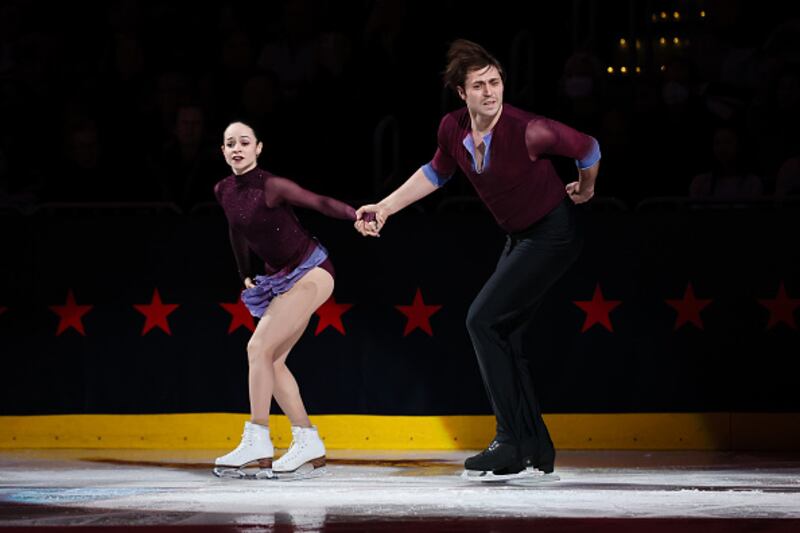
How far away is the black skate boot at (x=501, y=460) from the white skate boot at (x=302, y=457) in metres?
1.04

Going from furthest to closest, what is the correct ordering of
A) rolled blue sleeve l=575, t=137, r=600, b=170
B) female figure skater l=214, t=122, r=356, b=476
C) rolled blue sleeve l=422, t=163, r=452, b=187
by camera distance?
female figure skater l=214, t=122, r=356, b=476 → rolled blue sleeve l=422, t=163, r=452, b=187 → rolled blue sleeve l=575, t=137, r=600, b=170

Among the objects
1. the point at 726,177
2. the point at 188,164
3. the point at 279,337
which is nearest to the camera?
the point at 279,337

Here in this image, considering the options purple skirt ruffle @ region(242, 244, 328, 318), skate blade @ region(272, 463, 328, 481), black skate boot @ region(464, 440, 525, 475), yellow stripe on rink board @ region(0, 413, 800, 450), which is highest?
purple skirt ruffle @ region(242, 244, 328, 318)

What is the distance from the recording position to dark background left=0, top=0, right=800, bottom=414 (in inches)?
405

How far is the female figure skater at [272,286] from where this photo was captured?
876cm

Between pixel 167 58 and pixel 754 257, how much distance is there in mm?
5040

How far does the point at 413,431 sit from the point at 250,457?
6.47ft

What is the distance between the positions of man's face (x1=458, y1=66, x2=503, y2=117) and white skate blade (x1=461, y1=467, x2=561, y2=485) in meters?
1.68

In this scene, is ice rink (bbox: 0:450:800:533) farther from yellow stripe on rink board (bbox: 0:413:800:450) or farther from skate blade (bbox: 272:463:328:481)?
yellow stripe on rink board (bbox: 0:413:800:450)

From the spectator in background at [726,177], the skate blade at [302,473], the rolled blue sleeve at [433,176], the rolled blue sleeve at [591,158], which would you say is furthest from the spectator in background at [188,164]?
the rolled blue sleeve at [591,158]

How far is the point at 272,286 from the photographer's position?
349 inches

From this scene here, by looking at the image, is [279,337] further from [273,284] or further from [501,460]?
[501,460]

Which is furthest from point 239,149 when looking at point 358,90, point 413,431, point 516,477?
point 358,90

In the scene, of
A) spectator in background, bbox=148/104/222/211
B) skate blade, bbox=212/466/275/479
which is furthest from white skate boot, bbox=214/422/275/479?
spectator in background, bbox=148/104/222/211
